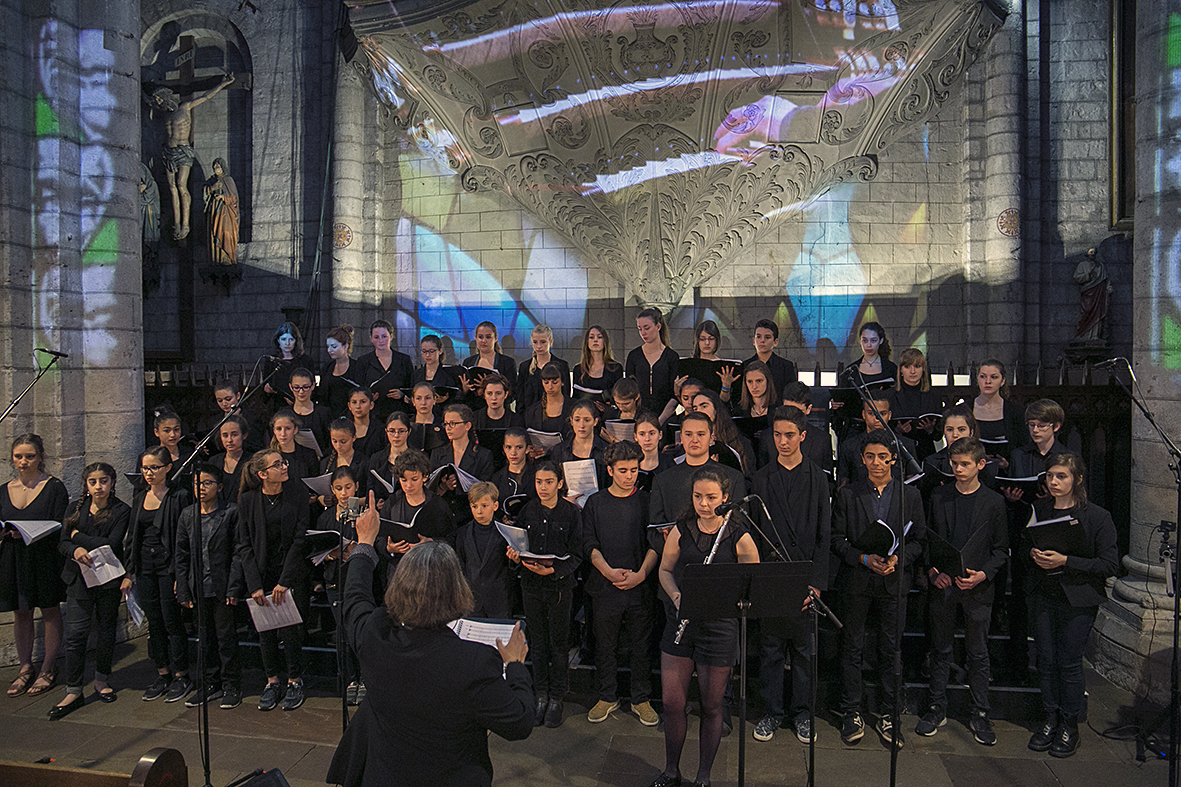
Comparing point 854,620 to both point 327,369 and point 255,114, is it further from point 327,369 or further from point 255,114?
point 255,114

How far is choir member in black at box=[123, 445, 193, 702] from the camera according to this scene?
195 inches

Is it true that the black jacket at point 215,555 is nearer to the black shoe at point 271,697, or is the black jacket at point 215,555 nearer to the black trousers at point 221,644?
the black trousers at point 221,644

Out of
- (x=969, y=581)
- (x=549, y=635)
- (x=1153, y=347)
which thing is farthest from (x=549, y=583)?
(x=1153, y=347)

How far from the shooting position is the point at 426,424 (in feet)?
18.2

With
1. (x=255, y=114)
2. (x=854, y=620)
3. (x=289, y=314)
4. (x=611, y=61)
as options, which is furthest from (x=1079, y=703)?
(x=255, y=114)

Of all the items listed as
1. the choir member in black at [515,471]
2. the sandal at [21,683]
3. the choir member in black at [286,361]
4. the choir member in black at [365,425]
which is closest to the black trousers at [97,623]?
the sandal at [21,683]

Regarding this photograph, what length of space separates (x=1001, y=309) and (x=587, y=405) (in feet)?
18.9

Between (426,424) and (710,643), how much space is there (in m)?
2.58

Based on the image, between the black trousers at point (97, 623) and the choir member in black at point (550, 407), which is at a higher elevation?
the choir member in black at point (550, 407)

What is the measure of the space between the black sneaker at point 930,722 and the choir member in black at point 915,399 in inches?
57.8

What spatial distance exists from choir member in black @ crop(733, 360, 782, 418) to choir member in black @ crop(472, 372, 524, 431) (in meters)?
1.46

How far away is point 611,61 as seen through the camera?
8.16 metres

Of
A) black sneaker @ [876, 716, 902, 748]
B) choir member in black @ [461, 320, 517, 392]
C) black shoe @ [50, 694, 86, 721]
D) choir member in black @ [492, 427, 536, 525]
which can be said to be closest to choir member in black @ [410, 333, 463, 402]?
choir member in black @ [461, 320, 517, 392]

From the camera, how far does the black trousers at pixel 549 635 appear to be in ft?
15.2
